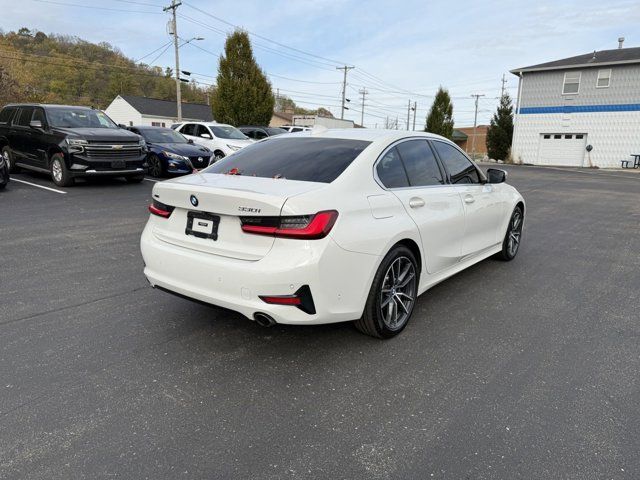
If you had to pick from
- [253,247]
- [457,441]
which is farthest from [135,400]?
[457,441]

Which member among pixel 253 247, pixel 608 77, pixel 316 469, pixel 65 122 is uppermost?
pixel 608 77

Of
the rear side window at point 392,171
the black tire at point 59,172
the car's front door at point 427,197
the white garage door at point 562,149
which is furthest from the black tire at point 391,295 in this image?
the white garage door at point 562,149

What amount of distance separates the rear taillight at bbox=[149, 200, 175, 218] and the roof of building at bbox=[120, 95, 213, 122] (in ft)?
173

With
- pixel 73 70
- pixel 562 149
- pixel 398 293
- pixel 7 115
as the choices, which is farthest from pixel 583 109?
pixel 73 70

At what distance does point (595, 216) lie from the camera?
9.93m

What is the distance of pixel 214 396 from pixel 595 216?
9.68m

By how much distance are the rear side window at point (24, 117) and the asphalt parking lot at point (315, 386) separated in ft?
26.0

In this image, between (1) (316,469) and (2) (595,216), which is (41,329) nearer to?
(1) (316,469)

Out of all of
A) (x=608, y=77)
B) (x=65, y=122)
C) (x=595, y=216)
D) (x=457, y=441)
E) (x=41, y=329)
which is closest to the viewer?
(x=457, y=441)

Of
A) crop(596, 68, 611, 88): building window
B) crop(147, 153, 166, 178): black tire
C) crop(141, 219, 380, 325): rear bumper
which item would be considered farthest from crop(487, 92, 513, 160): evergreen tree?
crop(141, 219, 380, 325): rear bumper

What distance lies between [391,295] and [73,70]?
65734 millimetres

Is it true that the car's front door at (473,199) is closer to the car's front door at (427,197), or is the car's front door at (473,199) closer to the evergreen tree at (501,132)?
the car's front door at (427,197)

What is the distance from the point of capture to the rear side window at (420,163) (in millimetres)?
4020

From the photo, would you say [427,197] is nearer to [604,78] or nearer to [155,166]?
[155,166]
